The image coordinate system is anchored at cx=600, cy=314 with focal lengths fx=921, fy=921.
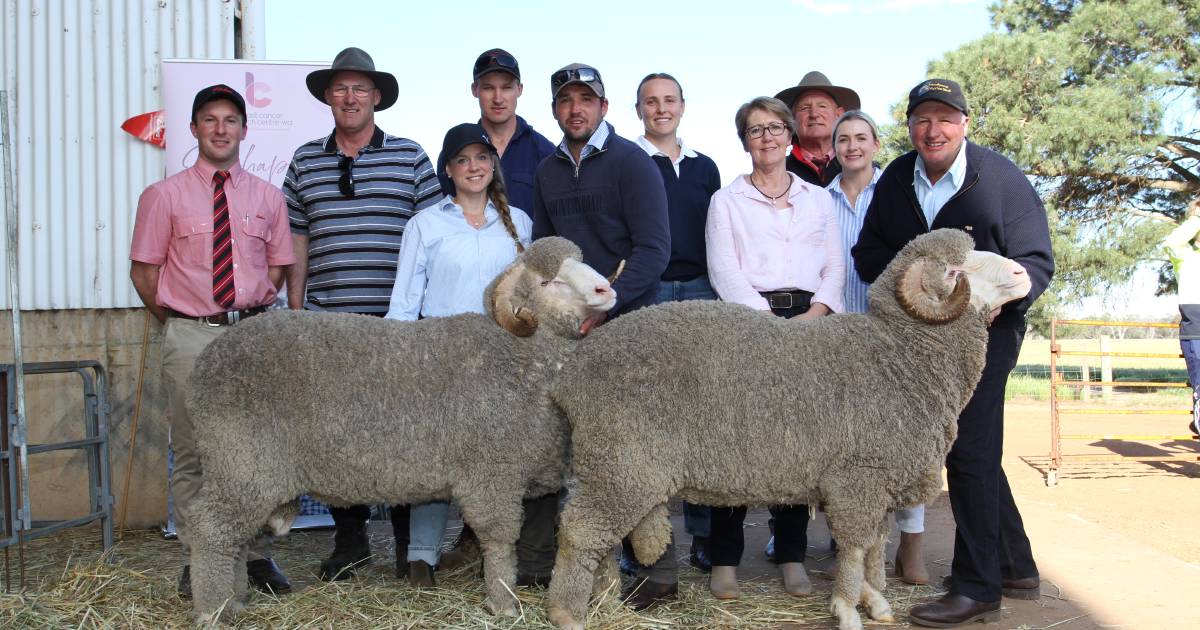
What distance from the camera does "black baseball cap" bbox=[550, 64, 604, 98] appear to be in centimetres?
464

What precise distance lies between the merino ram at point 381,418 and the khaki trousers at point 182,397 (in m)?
0.61

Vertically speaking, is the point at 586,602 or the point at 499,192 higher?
the point at 499,192

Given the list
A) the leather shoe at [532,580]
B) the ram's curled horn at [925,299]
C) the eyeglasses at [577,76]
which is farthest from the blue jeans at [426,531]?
the ram's curled horn at [925,299]

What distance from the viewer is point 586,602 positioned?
4109mm

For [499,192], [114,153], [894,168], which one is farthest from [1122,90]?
[114,153]

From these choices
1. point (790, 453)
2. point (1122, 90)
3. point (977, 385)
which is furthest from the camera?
point (1122, 90)

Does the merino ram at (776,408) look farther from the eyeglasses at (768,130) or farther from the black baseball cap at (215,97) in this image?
the black baseball cap at (215,97)

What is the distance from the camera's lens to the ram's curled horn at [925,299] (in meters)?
4.03

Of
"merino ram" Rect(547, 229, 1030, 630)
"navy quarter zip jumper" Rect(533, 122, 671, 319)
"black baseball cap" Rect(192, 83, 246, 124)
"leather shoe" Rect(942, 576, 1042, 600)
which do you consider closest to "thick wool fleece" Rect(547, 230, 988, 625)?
"merino ram" Rect(547, 229, 1030, 630)

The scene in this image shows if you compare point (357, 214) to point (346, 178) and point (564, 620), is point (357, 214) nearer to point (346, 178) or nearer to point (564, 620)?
point (346, 178)

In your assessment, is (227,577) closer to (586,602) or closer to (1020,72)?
(586,602)

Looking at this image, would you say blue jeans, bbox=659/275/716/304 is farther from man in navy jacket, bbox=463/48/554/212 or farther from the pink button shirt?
man in navy jacket, bbox=463/48/554/212

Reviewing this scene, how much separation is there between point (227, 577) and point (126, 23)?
4913 millimetres

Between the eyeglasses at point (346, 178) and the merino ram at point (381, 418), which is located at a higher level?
the eyeglasses at point (346, 178)
